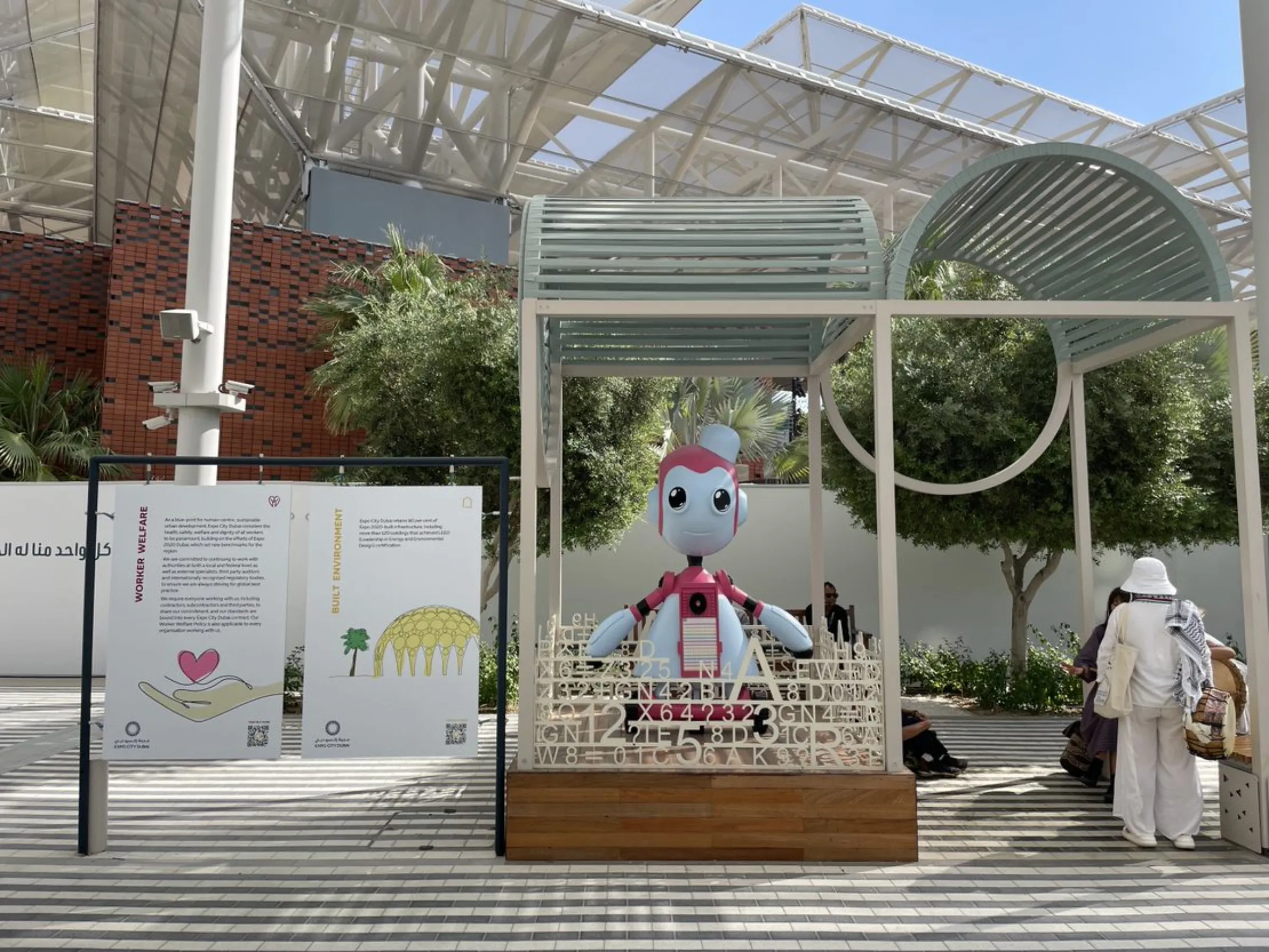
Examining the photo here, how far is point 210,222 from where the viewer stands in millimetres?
9531

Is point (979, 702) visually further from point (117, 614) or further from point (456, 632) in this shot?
point (117, 614)

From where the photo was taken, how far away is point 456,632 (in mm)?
5340

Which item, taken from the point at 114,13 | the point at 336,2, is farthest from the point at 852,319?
the point at 114,13

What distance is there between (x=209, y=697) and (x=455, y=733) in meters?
1.35

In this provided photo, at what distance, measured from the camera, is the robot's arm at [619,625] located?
19.2 ft

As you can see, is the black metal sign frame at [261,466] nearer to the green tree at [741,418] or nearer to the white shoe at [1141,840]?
the white shoe at [1141,840]

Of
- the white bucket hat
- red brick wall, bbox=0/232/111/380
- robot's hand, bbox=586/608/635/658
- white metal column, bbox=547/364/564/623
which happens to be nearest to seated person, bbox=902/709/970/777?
the white bucket hat

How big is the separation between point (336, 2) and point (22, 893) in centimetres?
1314

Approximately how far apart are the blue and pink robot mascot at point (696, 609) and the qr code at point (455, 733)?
914 millimetres

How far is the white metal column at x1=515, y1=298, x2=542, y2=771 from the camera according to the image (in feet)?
16.8

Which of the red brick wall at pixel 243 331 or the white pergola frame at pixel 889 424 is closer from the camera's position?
the white pergola frame at pixel 889 424

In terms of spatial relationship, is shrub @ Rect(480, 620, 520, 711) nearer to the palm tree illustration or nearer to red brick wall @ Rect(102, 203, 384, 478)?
the palm tree illustration

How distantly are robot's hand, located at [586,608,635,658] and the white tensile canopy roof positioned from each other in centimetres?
1169

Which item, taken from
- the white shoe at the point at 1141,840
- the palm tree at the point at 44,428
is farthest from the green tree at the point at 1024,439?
the palm tree at the point at 44,428
